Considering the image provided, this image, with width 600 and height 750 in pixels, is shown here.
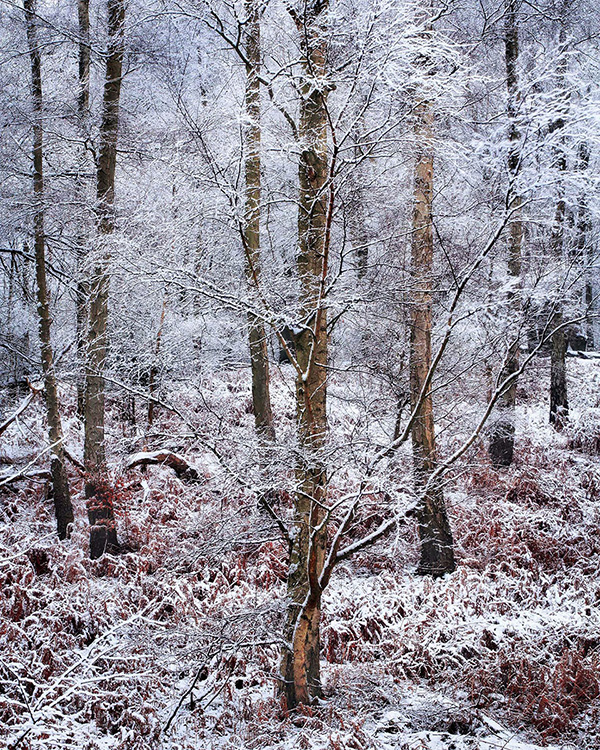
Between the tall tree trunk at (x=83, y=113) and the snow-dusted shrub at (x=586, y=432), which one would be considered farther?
the snow-dusted shrub at (x=586, y=432)

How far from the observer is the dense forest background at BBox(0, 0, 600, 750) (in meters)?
3.66

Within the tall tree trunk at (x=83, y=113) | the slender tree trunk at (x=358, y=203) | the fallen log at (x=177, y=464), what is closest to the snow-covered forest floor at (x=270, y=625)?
the fallen log at (x=177, y=464)

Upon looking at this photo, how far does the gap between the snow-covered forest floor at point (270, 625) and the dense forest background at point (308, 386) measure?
36 millimetres

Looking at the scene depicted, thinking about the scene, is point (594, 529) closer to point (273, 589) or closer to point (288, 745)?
point (273, 589)

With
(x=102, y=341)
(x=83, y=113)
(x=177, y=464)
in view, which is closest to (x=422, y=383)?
(x=102, y=341)

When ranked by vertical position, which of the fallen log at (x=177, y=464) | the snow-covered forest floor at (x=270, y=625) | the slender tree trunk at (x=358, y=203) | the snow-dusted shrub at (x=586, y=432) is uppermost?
the slender tree trunk at (x=358, y=203)

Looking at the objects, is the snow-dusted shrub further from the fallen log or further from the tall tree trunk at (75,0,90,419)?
the tall tree trunk at (75,0,90,419)

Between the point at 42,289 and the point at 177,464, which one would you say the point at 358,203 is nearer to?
the point at 42,289

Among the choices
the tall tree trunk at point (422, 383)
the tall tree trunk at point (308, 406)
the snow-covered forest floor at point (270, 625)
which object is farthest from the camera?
the tall tree trunk at point (422, 383)

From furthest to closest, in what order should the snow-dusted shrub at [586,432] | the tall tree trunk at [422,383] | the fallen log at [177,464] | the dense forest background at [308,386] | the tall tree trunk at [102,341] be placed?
the snow-dusted shrub at [586,432] < the fallen log at [177,464] < the tall tree trunk at [102,341] < the tall tree trunk at [422,383] < the dense forest background at [308,386]

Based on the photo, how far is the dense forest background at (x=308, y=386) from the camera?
3.66 metres

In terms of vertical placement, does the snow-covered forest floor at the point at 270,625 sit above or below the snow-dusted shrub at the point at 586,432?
below

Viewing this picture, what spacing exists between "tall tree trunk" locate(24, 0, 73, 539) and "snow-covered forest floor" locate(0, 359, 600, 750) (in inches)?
17.2

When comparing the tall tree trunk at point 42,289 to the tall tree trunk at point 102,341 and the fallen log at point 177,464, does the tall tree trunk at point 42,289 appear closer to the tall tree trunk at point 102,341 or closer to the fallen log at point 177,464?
the tall tree trunk at point 102,341
